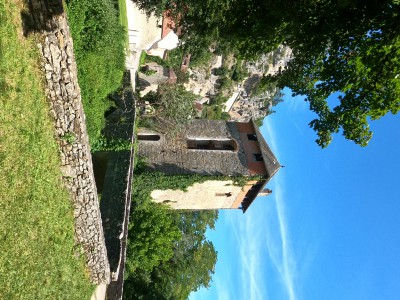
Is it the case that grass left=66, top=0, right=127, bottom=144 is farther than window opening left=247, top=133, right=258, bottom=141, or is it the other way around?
window opening left=247, top=133, right=258, bottom=141

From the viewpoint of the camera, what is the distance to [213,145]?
2569 centimetres

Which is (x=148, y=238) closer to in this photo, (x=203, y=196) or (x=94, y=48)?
→ (x=203, y=196)

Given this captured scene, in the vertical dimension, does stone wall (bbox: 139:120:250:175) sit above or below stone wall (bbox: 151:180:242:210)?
above

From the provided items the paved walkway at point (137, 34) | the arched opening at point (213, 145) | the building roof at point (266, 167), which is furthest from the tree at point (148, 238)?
the paved walkway at point (137, 34)

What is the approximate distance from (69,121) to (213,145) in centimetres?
1656

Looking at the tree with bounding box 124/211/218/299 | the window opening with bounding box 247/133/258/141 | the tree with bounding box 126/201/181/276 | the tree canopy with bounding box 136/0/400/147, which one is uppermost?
the tree canopy with bounding box 136/0/400/147

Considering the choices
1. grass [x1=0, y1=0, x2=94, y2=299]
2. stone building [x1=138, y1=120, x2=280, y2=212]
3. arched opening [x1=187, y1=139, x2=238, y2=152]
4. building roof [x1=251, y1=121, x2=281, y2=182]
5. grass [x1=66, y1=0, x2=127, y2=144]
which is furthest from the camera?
arched opening [x1=187, y1=139, x2=238, y2=152]

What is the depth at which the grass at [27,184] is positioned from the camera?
7.70m

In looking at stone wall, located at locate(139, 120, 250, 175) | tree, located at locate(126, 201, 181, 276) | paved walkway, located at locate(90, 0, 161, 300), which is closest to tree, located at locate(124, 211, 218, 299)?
tree, located at locate(126, 201, 181, 276)

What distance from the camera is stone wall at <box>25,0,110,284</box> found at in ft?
26.9

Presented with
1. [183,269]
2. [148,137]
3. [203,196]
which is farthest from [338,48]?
[183,269]

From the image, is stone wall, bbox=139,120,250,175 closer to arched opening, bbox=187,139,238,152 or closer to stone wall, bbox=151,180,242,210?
arched opening, bbox=187,139,238,152

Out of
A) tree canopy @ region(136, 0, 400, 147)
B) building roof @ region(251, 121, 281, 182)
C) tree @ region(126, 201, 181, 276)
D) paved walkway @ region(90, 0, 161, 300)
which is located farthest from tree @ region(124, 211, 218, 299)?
tree canopy @ region(136, 0, 400, 147)

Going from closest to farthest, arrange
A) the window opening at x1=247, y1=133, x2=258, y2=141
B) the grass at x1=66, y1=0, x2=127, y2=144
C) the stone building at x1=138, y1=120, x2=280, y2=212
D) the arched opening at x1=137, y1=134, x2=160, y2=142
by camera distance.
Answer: the grass at x1=66, y1=0, x2=127, y2=144, the stone building at x1=138, y1=120, x2=280, y2=212, the arched opening at x1=137, y1=134, x2=160, y2=142, the window opening at x1=247, y1=133, x2=258, y2=141
